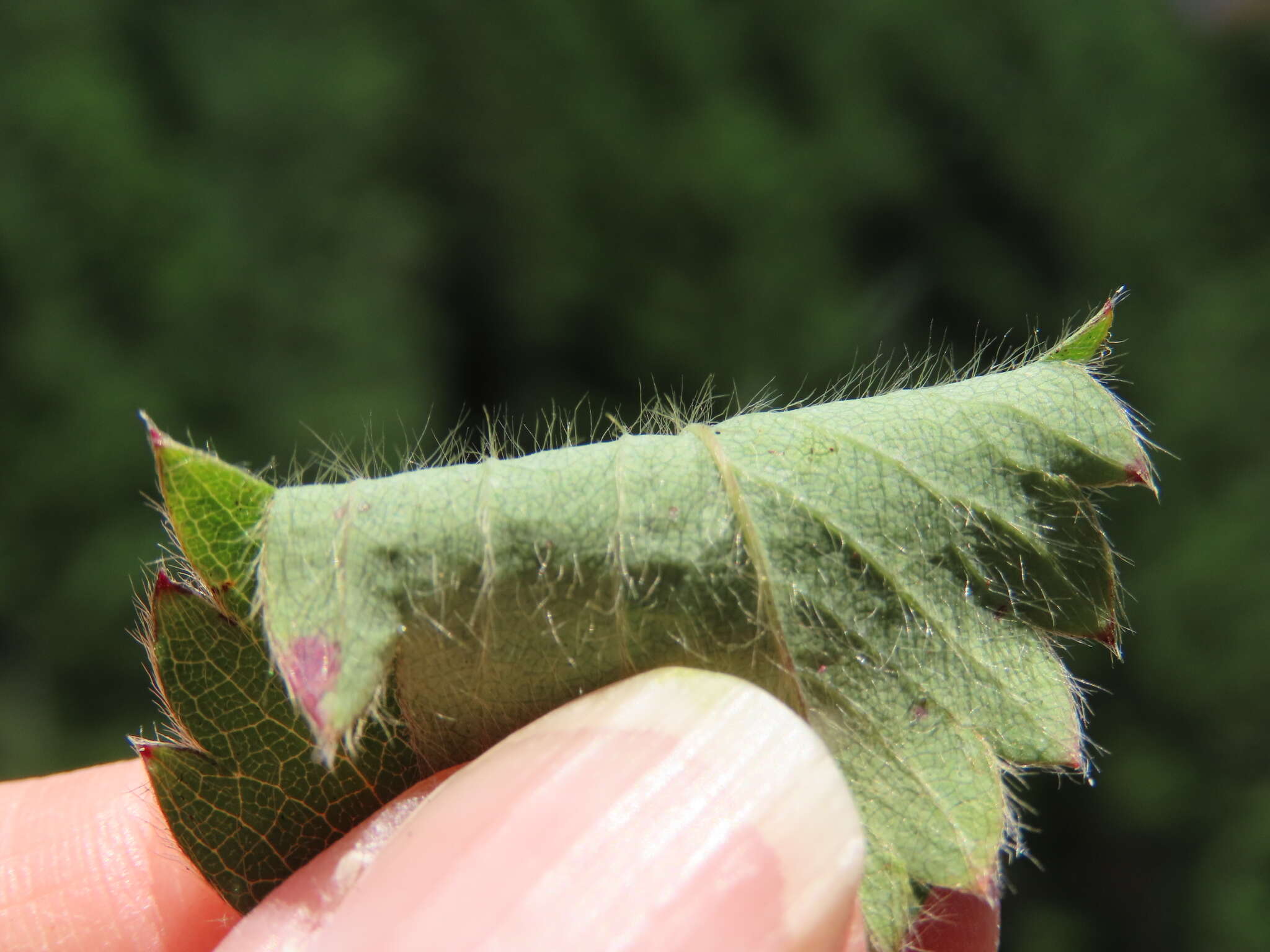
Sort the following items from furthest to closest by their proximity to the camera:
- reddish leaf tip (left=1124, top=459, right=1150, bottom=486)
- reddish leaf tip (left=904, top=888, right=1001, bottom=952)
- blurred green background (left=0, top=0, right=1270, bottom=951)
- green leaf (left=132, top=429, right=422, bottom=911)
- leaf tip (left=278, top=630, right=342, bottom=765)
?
blurred green background (left=0, top=0, right=1270, bottom=951) < reddish leaf tip (left=904, top=888, right=1001, bottom=952) < reddish leaf tip (left=1124, top=459, right=1150, bottom=486) < green leaf (left=132, top=429, right=422, bottom=911) < leaf tip (left=278, top=630, right=342, bottom=765)

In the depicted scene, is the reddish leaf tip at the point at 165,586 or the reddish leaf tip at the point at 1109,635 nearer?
the reddish leaf tip at the point at 165,586

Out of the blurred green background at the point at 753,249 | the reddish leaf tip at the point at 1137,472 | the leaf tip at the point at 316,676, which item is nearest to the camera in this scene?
the leaf tip at the point at 316,676

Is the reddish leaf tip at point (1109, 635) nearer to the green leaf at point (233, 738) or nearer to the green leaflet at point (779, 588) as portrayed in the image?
the green leaflet at point (779, 588)

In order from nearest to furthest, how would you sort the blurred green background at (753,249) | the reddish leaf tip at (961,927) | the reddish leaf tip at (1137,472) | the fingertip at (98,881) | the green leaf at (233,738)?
1. the green leaf at (233,738)
2. the reddish leaf tip at (1137,472)
3. the reddish leaf tip at (961,927)
4. the fingertip at (98,881)
5. the blurred green background at (753,249)

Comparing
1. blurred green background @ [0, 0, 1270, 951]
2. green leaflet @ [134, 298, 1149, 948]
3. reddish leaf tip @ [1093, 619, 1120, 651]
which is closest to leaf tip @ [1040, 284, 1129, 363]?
green leaflet @ [134, 298, 1149, 948]

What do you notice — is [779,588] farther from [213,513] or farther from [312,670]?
[213,513]

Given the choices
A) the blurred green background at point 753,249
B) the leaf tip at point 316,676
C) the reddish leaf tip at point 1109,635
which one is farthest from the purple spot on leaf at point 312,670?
the blurred green background at point 753,249

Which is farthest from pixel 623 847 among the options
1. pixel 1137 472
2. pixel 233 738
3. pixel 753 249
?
pixel 753 249

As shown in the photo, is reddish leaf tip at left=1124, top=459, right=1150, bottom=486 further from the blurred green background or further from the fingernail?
the blurred green background
